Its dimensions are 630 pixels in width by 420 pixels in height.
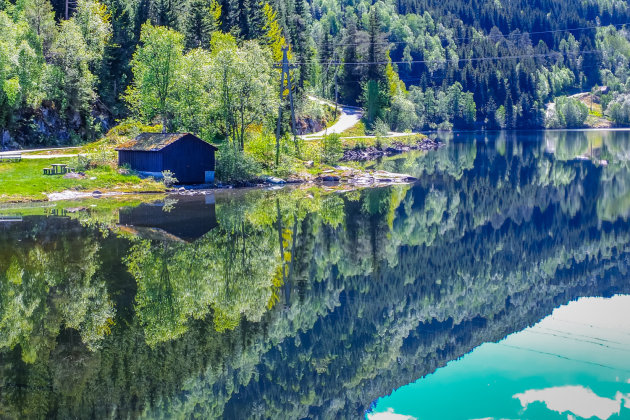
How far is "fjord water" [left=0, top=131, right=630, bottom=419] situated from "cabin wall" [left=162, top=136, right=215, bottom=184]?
1328 centimetres

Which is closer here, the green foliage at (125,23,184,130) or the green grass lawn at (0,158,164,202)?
the green grass lawn at (0,158,164,202)

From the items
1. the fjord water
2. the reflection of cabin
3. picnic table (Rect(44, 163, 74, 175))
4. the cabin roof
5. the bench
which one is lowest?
the fjord water

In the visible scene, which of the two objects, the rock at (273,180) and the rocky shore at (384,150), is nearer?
the rock at (273,180)

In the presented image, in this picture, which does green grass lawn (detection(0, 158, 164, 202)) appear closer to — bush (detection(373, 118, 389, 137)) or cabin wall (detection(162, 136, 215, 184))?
cabin wall (detection(162, 136, 215, 184))

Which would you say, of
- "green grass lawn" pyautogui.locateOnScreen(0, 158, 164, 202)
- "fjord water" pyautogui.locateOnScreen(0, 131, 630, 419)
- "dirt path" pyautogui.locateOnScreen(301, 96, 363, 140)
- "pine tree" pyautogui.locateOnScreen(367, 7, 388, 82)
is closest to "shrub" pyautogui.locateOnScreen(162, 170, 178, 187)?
"green grass lawn" pyautogui.locateOnScreen(0, 158, 164, 202)

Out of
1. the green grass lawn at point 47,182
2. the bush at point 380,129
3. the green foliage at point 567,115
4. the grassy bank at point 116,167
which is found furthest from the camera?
the green foliage at point 567,115

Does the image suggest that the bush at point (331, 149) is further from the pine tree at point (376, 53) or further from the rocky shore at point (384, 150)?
the pine tree at point (376, 53)

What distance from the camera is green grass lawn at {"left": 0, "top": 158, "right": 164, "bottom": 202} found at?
164 feet

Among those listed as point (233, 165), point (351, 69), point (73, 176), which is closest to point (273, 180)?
point (233, 165)

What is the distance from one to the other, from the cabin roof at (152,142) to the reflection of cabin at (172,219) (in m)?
8.27

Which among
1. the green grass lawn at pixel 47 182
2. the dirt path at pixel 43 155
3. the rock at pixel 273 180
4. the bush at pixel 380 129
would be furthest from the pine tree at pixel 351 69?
the green grass lawn at pixel 47 182

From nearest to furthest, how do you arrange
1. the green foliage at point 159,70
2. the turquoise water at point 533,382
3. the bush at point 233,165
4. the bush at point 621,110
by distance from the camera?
1. the turquoise water at point 533,382
2. the bush at point 233,165
3. the green foliage at point 159,70
4. the bush at point 621,110

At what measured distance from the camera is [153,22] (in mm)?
84625

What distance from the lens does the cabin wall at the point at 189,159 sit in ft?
190
